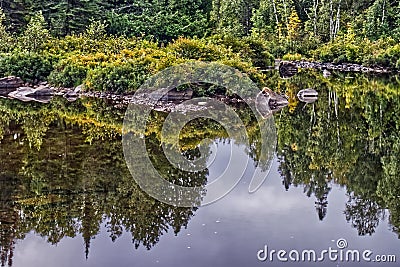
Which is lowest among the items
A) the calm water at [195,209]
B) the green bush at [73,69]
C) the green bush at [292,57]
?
the calm water at [195,209]

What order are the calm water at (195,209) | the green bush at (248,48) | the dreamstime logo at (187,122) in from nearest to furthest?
the calm water at (195,209) → the dreamstime logo at (187,122) → the green bush at (248,48)

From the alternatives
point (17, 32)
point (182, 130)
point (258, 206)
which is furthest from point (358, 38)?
point (258, 206)

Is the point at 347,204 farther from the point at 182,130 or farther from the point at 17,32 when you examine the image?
the point at 17,32

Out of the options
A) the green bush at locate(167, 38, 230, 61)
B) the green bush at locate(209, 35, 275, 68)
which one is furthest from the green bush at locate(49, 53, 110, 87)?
the green bush at locate(209, 35, 275, 68)

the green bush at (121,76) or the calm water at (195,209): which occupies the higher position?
the green bush at (121,76)

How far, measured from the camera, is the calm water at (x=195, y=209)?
6758 mm

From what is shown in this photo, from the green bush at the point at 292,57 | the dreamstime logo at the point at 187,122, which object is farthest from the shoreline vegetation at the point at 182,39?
the dreamstime logo at the point at 187,122

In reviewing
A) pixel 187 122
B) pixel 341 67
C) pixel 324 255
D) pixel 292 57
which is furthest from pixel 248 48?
pixel 324 255

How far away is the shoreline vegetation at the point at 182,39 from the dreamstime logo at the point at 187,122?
73 centimetres

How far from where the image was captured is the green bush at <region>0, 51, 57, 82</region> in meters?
23.0

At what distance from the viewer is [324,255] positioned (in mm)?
6520

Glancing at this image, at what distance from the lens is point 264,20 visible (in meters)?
42.7

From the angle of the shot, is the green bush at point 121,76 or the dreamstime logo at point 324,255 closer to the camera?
the dreamstime logo at point 324,255

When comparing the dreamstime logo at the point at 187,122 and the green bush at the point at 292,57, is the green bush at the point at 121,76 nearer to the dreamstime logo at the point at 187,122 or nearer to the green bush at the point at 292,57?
the dreamstime logo at the point at 187,122
